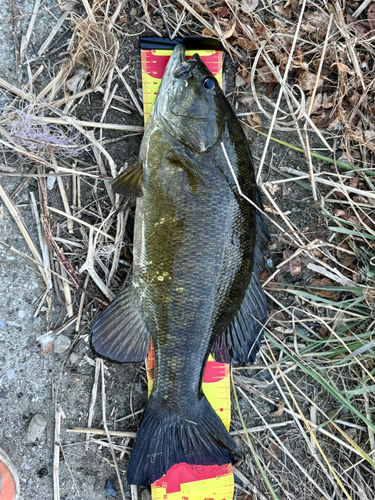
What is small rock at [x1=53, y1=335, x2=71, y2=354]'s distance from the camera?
7.86 feet

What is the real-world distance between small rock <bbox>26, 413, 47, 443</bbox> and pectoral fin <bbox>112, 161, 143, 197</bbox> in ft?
5.27

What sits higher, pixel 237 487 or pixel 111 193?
pixel 111 193

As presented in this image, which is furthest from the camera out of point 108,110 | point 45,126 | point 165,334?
point 108,110

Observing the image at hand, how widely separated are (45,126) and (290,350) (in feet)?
7.44

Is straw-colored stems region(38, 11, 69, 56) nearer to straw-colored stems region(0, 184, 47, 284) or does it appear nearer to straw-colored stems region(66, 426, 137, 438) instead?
straw-colored stems region(0, 184, 47, 284)

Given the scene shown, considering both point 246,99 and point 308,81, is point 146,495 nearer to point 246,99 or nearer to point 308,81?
point 246,99

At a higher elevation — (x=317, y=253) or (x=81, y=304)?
(x=317, y=253)

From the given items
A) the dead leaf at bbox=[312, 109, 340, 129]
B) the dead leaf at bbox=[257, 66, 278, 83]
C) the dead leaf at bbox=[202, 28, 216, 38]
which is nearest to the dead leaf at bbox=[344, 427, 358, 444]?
the dead leaf at bbox=[312, 109, 340, 129]

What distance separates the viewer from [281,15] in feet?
8.44

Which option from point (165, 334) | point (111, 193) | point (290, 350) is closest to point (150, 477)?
point (165, 334)

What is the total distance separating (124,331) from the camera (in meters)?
2.22

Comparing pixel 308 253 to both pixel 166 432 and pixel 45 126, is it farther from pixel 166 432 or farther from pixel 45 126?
pixel 45 126

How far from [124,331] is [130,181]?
0.95m

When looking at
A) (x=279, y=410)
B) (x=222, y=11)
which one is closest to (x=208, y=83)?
(x=222, y=11)
